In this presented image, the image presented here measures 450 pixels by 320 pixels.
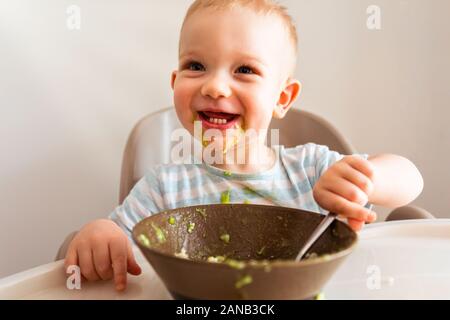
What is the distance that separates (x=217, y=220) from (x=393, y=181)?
36 cm

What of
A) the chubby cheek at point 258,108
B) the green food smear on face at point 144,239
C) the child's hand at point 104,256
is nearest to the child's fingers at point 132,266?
the child's hand at point 104,256

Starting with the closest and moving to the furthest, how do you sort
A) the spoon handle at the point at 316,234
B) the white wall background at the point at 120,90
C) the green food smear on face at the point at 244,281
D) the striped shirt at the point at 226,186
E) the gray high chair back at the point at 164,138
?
the green food smear on face at the point at 244,281
the spoon handle at the point at 316,234
the striped shirt at the point at 226,186
the gray high chair back at the point at 164,138
the white wall background at the point at 120,90

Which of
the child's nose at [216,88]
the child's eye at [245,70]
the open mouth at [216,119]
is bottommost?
the open mouth at [216,119]

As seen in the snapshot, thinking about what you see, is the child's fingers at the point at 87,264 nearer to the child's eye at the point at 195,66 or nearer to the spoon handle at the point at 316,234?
the spoon handle at the point at 316,234

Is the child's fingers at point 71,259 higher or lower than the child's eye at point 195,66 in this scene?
lower

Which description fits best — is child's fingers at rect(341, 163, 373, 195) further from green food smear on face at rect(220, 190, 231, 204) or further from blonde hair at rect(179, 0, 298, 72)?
blonde hair at rect(179, 0, 298, 72)

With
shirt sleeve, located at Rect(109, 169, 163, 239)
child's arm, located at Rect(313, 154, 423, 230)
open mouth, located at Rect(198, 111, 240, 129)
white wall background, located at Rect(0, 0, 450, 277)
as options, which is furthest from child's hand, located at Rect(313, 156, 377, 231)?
white wall background, located at Rect(0, 0, 450, 277)

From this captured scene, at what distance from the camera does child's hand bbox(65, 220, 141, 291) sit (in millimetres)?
598

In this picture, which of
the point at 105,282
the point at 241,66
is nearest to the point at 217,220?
the point at 105,282

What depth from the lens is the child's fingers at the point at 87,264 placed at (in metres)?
0.61

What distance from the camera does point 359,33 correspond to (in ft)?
5.19

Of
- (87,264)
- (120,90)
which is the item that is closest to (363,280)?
(87,264)

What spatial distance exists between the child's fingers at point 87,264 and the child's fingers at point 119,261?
3 cm
